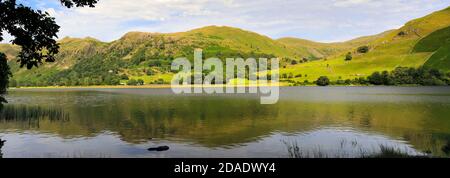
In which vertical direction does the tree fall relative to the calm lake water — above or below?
above

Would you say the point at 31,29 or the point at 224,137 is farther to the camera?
the point at 224,137

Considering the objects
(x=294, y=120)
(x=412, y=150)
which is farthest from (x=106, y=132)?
(x=412, y=150)

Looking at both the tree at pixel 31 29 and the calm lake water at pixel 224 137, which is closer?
the tree at pixel 31 29

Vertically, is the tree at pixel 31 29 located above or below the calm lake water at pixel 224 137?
above

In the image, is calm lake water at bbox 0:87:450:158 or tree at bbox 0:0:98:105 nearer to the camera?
tree at bbox 0:0:98:105

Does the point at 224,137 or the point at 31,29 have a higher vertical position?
the point at 31,29
